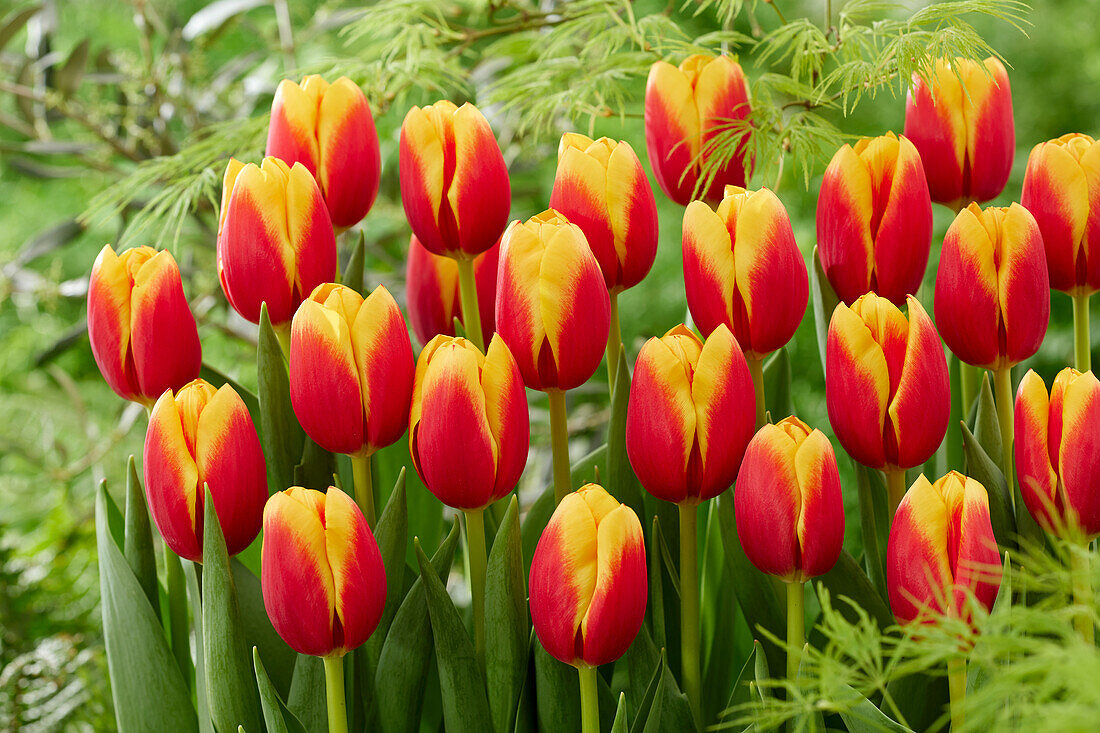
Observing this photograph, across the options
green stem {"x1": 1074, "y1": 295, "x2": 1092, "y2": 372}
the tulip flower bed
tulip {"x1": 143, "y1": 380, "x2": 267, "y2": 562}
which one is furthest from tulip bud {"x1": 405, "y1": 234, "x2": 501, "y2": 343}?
green stem {"x1": 1074, "y1": 295, "x2": 1092, "y2": 372}

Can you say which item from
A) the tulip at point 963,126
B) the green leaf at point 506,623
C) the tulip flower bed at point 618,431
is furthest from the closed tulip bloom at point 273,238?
the tulip at point 963,126

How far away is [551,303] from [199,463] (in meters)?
0.11

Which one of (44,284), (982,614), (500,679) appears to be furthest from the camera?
(44,284)

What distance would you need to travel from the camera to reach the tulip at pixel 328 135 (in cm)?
35

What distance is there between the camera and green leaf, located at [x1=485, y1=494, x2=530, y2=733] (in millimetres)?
299

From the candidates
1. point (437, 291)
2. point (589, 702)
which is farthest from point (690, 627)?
point (437, 291)

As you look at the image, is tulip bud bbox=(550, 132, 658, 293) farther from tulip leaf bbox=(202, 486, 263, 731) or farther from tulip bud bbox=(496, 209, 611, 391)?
tulip leaf bbox=(202, 486, 263, 731)

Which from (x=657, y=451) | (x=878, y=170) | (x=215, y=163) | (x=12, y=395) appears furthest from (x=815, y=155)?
(x=12, y=395)

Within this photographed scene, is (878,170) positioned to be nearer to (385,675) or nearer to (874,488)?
(874,488)

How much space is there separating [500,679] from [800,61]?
28 centimetres

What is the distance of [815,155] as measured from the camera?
0.37m

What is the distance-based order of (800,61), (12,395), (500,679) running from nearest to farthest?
1. (500,679)
2. (800,61)
3. (12,395)

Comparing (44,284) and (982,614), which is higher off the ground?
(982,614)

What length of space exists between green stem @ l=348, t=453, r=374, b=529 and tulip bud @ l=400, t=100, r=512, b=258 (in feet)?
0.25
